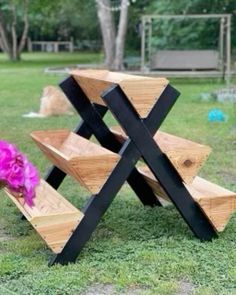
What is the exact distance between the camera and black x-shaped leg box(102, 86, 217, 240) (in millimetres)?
3334

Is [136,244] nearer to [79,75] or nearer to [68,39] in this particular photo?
[79,75]

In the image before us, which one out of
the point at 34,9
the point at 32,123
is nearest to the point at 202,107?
the point at 32,123

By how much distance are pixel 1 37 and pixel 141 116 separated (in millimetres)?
27863

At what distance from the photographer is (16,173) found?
1.92m

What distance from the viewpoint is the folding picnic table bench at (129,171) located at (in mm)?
3297

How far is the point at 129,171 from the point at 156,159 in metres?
0.18

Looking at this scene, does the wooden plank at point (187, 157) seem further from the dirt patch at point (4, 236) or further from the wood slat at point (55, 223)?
the dirt patch at point (4, 236)

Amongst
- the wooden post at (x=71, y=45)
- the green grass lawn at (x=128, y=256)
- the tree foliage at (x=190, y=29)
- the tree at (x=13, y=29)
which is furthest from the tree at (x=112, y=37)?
the wooden post at (x=71, y=45)

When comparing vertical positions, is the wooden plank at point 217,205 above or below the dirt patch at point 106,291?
above

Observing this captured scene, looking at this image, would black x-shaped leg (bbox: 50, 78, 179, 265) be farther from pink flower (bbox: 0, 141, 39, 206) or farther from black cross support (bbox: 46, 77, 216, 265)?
pink flower (bbox: 0, 141, 39, 206)

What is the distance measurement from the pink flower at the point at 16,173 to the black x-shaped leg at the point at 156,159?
4.58ft

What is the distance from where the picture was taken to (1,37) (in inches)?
1187

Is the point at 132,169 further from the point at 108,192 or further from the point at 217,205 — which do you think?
the point at 217,205

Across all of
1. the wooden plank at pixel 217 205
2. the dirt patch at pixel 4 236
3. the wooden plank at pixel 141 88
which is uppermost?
the wooden plank at pixel 141 88
